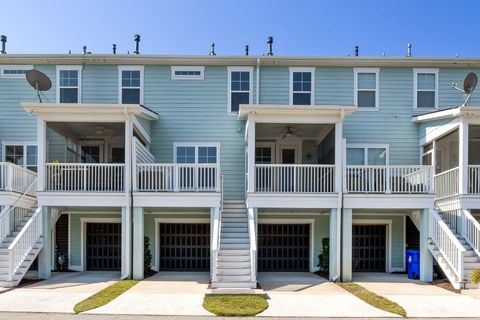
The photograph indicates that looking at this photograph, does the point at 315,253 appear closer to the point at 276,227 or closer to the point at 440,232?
the point at 276,227

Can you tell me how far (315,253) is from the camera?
53.8 ft

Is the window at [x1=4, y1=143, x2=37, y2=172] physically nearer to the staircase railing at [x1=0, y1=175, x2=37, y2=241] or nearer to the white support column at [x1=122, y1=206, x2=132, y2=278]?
the staircase railing at [x1=0, y1=175, x2=37, y2=241]

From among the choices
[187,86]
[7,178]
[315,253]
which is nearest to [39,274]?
[7,178]

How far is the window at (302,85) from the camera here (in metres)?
17.1

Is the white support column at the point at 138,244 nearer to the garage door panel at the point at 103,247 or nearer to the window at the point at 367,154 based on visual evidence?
the garage door panel at the point at 103,247

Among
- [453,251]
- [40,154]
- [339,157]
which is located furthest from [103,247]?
[453,251]

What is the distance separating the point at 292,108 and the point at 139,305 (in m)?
7.39

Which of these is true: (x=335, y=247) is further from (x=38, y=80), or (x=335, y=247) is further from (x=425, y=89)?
(x=38, y=80)

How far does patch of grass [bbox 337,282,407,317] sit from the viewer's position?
9.80 m

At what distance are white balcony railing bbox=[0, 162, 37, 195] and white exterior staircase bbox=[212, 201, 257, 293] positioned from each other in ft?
22.4

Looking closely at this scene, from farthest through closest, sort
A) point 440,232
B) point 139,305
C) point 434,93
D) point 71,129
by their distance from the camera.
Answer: point 434,93 → point 71,129 → point 440,232 → point 139,305

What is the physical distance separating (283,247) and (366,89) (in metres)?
7.00

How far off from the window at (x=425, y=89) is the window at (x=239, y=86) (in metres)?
6.48

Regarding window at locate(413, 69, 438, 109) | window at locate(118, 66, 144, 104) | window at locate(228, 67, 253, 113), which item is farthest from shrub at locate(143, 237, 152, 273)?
window at locate(413, 69, 438, 109)
